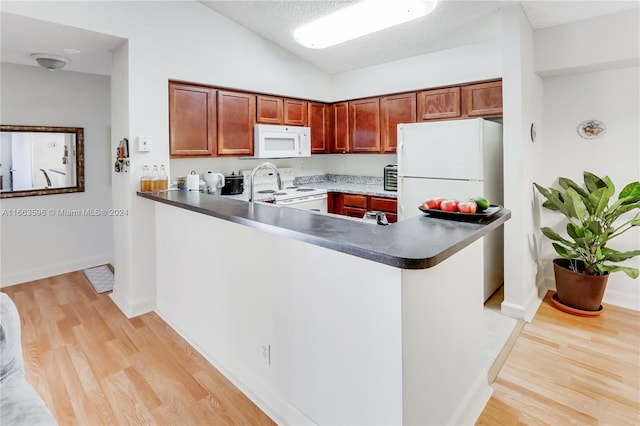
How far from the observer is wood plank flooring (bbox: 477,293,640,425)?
6.15ft

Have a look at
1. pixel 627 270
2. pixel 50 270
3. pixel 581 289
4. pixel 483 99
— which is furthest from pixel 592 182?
pixel 50 270

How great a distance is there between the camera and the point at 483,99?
3592 mm

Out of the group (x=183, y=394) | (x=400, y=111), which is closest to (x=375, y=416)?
(x=183, y=394)

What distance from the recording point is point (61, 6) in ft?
8.18

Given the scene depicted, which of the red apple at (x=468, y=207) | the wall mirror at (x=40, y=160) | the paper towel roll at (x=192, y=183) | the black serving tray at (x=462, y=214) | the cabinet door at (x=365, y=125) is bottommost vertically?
the black serving tray at (x=462, y=214)

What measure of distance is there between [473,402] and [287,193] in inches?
111

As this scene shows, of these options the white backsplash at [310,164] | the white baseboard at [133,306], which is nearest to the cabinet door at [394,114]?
the white backsplash at [310,164]

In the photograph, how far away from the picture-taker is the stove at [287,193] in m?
3.79

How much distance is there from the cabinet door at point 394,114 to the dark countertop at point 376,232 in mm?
2526

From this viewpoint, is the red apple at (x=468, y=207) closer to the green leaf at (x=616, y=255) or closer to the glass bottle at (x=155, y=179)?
the green leaf at (x=616, y=255)

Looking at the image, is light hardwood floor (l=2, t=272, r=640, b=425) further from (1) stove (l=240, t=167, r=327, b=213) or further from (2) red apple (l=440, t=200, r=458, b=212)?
(1) stove (l=240, t=167, r=327, b=213)

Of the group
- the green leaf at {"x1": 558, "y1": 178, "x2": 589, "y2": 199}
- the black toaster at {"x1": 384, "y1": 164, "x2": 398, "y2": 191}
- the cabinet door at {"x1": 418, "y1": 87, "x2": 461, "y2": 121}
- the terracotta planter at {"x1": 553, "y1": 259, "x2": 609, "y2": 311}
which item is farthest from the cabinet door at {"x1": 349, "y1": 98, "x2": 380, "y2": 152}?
the terracotta planter at {"x1": 553, "y1": 259, "x2": 609, "y2": 311}

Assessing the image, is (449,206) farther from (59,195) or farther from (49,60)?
(59,195)

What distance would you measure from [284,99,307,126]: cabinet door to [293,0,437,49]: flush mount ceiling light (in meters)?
0.75
